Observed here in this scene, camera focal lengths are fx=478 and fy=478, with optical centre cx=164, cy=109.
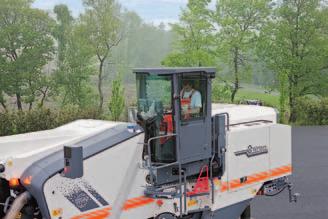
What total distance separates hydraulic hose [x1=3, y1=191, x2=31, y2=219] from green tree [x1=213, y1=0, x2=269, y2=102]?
22.8 m

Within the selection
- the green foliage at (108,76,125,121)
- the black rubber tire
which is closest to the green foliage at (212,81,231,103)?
the green foliage at (108,76,125,121)

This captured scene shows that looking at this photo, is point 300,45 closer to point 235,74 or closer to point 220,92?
point 235,74

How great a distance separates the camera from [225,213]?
7828 millimetres

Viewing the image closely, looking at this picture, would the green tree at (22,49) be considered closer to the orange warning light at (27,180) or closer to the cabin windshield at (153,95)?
the cabin windshield at (153,95)

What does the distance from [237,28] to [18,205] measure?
23968 mm

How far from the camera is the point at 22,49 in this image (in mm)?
25531

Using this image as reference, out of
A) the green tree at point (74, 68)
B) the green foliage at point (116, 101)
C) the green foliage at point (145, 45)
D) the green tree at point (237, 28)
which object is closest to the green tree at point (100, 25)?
the green tree at point (74, 68)

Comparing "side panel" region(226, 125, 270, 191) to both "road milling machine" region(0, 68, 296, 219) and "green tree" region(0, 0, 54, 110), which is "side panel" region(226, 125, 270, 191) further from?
"green tree" region(0, 0, 54, 110)

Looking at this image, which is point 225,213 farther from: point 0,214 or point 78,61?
point 78,61

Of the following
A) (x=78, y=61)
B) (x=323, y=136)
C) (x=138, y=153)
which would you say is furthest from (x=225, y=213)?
(x=78, y=61)

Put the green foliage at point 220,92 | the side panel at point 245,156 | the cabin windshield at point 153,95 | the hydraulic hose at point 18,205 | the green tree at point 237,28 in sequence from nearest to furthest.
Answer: the hydraulic hose at point 18,205 < the cabin windshield at point 153,95 < the side panel at point 245,156 < the green tree at point 237,28 < the green foliage at point 220,92

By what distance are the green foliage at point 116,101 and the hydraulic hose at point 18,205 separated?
16.0 m

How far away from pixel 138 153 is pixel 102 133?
1.90ft

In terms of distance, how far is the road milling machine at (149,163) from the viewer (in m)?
5.84
